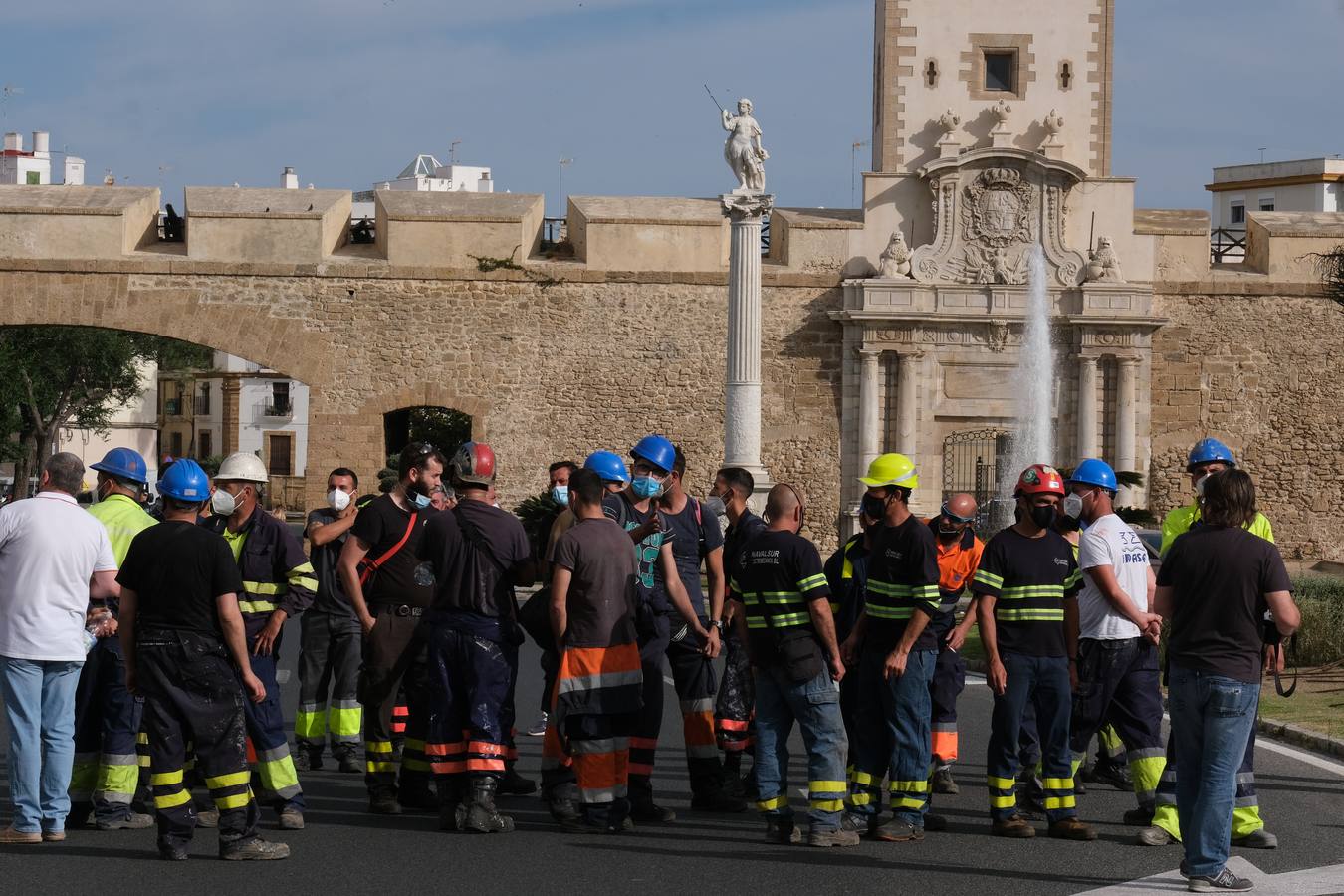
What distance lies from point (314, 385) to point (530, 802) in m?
19.5

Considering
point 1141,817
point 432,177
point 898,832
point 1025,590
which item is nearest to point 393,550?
point 898,832

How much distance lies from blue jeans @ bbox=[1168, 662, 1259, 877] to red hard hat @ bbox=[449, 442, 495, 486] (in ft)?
10.7

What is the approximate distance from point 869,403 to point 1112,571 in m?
19.0

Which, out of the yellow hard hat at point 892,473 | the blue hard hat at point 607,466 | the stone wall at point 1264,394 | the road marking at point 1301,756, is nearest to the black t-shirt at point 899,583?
the yellow hard hat at point 892,473

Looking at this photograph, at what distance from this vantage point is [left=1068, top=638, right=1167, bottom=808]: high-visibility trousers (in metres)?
8.53

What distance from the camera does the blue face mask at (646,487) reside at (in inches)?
359

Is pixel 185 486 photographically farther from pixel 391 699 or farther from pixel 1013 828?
pixel 1013 828

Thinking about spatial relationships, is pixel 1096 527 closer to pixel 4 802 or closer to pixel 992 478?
pixel 4 802

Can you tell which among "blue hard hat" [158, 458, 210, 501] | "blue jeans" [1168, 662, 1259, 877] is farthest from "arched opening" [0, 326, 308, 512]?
"blue jeans" [1168, 662, 1259, 877]

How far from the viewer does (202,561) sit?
7.52 meters

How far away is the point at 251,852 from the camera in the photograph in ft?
→ 24.8

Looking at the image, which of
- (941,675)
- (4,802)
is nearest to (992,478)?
(941,675)

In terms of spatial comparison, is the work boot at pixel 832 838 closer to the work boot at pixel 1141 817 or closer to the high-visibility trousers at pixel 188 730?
the work boot at pixel 1141 817

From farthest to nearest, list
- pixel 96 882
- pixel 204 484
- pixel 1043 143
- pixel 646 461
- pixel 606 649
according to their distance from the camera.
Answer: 1. pixel 1043 143
2. pixel 646 461
3. pixel 606 649
4. pixel 204 484
5. pixel 96 882
